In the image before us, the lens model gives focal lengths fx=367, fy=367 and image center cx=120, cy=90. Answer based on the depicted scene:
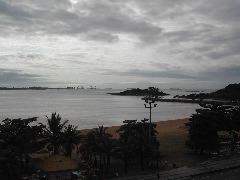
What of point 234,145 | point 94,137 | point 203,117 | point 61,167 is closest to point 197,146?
point 203,117

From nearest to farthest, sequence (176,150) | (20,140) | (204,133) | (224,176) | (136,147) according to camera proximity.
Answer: (20,140) < (224,176) < (136,147) < (204,133) < (176,150)

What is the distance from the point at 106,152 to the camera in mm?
46750

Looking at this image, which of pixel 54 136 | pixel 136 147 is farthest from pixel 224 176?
pixel 54 136

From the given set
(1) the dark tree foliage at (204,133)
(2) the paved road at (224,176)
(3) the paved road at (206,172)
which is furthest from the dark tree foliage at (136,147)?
(1) the dark tree foliage at (204,133)

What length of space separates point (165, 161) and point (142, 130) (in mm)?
5753

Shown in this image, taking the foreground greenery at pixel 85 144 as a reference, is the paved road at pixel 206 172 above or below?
below

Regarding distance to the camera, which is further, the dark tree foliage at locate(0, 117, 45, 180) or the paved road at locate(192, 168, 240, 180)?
the paved road at locate(192, 168, 240, 180)

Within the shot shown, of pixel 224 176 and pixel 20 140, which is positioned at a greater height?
pixel 20 140

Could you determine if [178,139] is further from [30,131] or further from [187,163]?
[30,131]

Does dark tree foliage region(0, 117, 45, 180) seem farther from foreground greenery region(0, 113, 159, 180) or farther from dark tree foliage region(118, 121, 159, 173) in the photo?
dark tree foliage region(118, 121, 159, 173)

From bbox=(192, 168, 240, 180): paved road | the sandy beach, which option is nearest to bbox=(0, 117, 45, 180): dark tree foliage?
the sandy beach

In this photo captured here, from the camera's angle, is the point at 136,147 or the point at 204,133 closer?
the point at 136,147

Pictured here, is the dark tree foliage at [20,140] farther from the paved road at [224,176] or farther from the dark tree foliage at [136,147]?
the paved road at [224,176]

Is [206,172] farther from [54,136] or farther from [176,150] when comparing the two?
[54,136]
